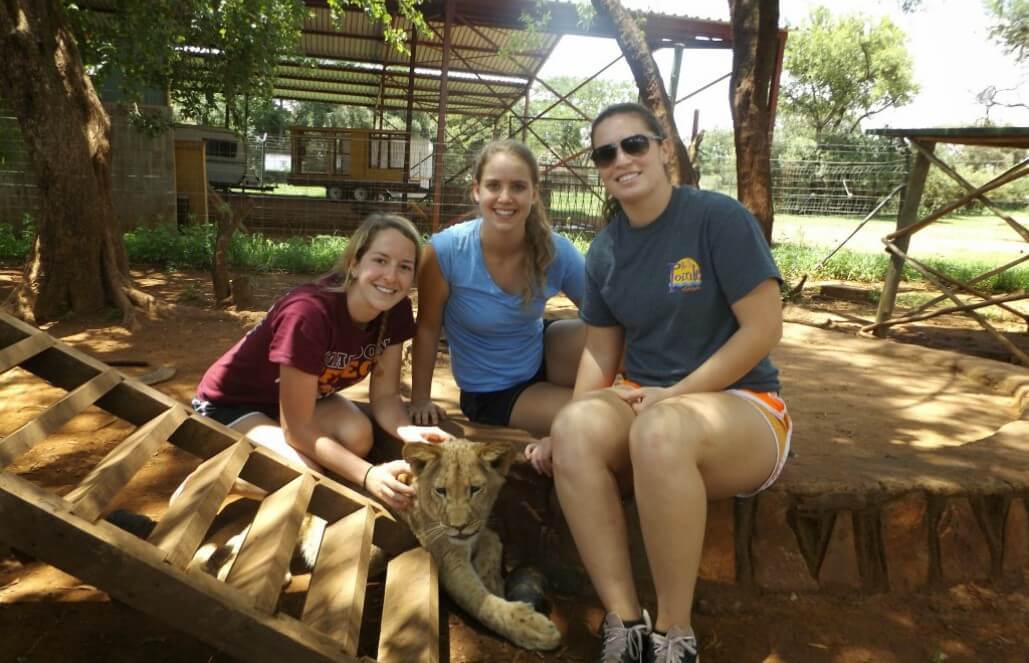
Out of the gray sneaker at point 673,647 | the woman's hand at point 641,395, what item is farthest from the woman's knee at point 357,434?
the gray sneaker at point 673,647

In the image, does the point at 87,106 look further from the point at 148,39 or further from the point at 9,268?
the point at 9,268

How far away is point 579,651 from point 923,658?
1.15 meters

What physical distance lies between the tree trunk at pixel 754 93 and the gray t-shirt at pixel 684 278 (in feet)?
19.0

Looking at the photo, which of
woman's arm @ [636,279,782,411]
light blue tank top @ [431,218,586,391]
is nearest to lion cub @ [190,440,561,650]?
woman's arm @ [636,279,782,411]

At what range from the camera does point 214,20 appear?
28.1ft

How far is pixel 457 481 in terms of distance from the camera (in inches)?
90.8

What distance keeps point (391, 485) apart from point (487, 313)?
949 mm

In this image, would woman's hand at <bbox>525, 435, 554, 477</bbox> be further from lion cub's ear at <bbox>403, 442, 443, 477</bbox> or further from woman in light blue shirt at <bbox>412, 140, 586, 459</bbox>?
woman in light blue shirt at <bbox>412, 140, 586, 459</bbox>

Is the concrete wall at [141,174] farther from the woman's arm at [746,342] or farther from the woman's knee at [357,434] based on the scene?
the woman's arm at [746,342]

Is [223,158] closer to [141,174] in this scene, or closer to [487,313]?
[141,174]

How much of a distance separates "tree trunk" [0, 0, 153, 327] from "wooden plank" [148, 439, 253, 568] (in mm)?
4370

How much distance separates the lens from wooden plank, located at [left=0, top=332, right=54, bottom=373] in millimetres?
2293

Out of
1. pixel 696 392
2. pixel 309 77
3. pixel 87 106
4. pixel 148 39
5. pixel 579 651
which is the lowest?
pixel 579 651


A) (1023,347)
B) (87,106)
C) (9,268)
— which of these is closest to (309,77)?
(9,268)
